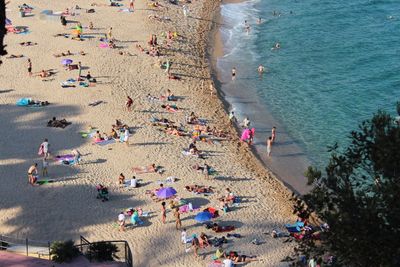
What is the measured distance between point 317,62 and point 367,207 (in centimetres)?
3388

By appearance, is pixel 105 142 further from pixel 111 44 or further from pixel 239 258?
pixel 111 44

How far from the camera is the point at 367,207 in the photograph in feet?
37.9

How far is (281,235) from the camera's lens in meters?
23.2

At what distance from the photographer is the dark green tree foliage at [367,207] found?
11273 millimetres

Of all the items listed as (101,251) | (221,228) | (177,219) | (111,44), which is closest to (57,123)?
(177,219)

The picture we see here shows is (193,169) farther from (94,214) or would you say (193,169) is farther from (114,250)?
(114,250)

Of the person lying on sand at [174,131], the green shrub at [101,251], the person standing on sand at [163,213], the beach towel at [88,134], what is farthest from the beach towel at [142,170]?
the green shrub at [101,251]

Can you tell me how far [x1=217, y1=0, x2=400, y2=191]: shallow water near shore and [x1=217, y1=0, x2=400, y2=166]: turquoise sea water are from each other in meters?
0.06

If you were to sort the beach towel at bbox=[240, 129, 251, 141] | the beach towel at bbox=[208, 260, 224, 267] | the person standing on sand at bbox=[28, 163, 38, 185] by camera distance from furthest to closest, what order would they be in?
1. the beach towel at bbox=[240, 129, 251, 141]
2. the person standing on sand at bbox=[28, 163, 38, 185]
3. the beach towel at bbox=[208, 260, 224, 267]

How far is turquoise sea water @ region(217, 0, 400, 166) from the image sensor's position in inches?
1387

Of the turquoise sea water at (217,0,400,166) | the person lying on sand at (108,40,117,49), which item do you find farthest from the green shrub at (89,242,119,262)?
the person lying on sand at (108,40,117,49)

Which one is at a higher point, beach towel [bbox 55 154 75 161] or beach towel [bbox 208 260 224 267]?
beach towel [bbox 55 154 75 161]

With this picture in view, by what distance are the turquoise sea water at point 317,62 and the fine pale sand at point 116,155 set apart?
3.91m

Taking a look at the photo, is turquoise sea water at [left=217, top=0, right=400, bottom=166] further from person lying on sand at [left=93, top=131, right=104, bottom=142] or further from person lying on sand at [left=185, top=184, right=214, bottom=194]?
person lying on sand at [left=93, top=131, right=104, bottom=142]
